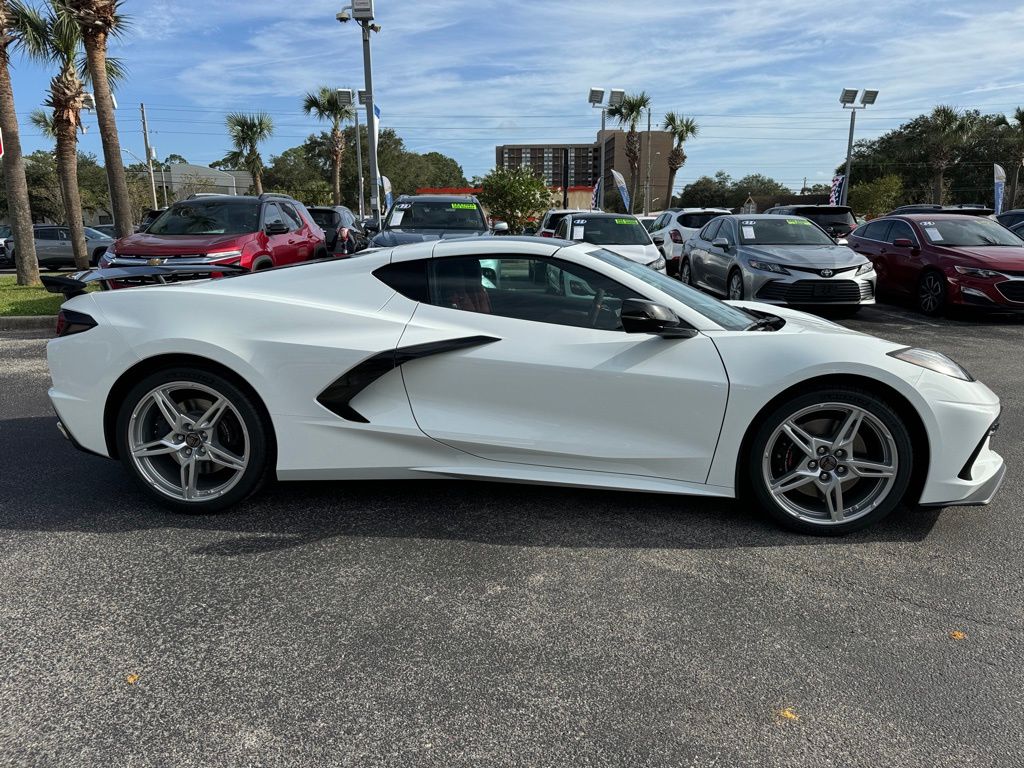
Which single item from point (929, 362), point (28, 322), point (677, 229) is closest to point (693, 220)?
point (677, 229)

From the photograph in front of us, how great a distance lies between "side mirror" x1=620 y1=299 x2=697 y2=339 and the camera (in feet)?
10.7

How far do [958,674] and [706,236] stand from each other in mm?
10944

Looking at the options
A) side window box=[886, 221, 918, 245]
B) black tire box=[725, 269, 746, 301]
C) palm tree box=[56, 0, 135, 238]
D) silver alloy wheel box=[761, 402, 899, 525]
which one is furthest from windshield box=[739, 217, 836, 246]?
palm tree box=[56, 0, 135, 238]

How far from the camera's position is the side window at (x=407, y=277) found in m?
3.56

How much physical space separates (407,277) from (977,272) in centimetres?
960

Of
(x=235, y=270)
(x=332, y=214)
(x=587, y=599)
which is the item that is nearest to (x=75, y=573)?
(x=587, y=599)

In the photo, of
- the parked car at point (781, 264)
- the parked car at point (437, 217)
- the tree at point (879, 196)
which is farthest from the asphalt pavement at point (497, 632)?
the tree at point (879, 196)

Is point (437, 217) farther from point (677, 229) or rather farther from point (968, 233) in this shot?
point (968, 233)

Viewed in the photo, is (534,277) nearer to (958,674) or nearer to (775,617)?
(775,617)

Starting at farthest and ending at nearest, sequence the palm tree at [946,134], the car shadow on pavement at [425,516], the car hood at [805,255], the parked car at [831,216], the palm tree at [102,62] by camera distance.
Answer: the palm tree at [946,134]
the parked car at [831,216]
the palm tree at [102,62]
the car hood at [805,255]
the car shadow on pavement at [425,516]

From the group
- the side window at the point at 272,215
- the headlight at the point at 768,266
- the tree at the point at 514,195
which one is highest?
the tree at the point at 514,195

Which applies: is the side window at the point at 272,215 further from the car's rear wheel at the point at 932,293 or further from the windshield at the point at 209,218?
the car's rear wheel at the point at 932,293

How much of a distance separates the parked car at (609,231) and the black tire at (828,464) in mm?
8913

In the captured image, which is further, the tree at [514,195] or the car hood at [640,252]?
the tree at [514,195]
